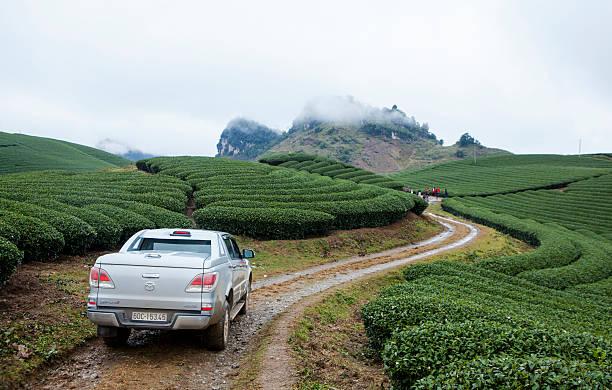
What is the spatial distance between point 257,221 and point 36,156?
60.1 meters

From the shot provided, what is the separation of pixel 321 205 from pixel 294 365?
1720 centimetres

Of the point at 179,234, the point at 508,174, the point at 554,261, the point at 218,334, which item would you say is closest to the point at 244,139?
the point at 508,174

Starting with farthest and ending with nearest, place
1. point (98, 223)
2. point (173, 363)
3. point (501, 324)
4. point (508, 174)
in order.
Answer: point (508, 174), point (98, 223), point (501, 324), point (173, 363)

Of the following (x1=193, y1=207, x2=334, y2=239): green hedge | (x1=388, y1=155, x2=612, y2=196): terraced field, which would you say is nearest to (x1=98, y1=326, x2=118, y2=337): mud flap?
(x1=193, y1=207, x2=334, y2=239): green hedge

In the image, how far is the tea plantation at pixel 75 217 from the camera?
1084cm

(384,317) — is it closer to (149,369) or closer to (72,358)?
(149,369)

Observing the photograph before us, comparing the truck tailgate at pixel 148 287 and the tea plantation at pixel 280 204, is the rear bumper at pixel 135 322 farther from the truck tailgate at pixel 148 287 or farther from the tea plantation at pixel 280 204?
the tea plantation at pixel 280 204

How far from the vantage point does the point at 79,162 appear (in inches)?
2751

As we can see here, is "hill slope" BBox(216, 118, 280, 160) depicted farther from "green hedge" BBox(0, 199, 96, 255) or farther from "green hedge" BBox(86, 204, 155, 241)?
"green hedge" BBox(0, 199, 96, 255)

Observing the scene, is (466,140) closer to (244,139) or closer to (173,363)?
(244,139)

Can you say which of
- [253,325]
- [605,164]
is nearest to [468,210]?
[253,325]

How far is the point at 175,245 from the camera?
25.2 feet

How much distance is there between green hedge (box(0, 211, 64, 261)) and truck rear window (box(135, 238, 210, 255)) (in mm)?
5600

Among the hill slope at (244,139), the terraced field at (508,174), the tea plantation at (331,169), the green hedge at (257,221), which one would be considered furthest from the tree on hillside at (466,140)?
the green hedge at (257,221)
